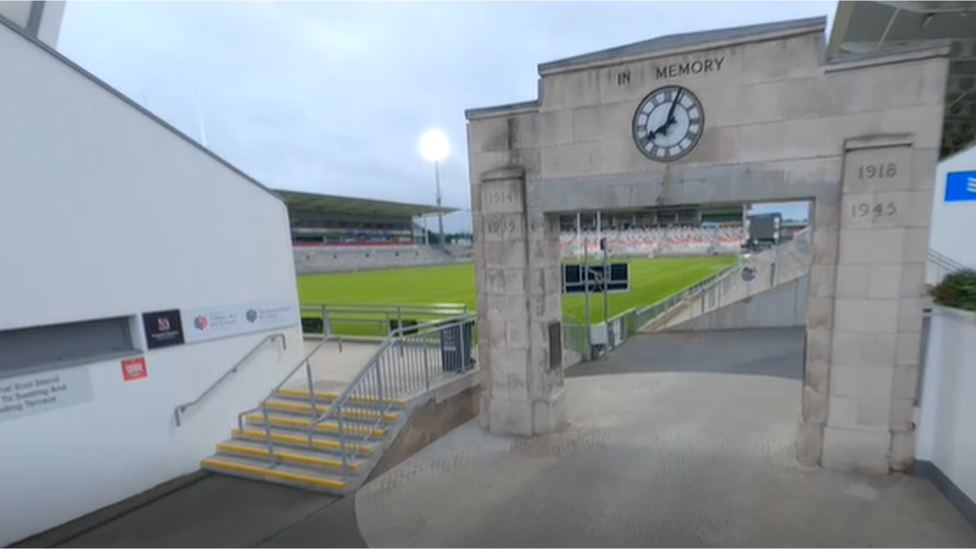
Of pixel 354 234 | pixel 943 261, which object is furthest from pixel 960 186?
pixel 354 234

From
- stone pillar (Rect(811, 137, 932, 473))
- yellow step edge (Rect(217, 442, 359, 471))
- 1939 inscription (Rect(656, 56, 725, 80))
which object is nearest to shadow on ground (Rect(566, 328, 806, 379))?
stone pillar (Rect(811, 137, 932, 473))

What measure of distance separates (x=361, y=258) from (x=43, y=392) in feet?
185

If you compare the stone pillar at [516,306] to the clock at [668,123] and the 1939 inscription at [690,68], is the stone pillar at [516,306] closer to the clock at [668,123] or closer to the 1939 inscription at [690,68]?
the clock at [668,123]

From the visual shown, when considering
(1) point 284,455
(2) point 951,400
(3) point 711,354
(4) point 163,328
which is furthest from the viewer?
(3) point 711,354

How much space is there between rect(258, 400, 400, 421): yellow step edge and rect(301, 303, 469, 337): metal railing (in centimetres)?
119

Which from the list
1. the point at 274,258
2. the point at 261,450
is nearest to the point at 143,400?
the point at 261,450

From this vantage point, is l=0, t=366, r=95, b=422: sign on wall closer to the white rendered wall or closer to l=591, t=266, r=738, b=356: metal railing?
the white rendered wall

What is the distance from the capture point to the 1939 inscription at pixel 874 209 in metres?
4.74

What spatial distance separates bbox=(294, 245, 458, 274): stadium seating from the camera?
5200 centimetres

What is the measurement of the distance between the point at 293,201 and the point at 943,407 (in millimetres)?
57009

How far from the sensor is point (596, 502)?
16.3 ft

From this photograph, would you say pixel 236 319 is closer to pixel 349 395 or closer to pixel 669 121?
pixel 349 395

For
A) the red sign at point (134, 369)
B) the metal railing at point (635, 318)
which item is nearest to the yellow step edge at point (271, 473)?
the red sign at point (134, 369)

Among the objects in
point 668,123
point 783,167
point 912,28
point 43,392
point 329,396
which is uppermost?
point 912,28
